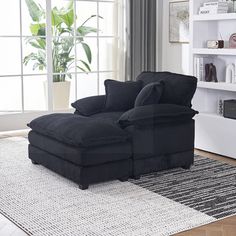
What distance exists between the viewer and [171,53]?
6988mm

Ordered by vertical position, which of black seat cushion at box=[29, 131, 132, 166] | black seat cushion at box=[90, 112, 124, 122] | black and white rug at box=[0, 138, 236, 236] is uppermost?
black seat cushion at box=[90, 112, 124, 122]

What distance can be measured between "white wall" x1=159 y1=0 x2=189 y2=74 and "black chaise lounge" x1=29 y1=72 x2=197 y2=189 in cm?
181

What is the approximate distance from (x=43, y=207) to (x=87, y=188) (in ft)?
1.70

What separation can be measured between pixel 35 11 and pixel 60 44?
564 millimetres

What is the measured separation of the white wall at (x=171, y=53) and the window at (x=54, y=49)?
64 cm

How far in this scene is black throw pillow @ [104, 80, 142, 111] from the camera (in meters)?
5.00

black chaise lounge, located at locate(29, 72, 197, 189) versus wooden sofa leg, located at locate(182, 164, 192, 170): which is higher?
black chaise lounge, located at locate(29, 72, 197, 189)

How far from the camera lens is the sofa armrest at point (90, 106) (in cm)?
500

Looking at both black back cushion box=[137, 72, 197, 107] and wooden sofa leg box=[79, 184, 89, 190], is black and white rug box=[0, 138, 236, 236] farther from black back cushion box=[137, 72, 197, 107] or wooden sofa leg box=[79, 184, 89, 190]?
black back cushion box=[137, 72, 197, 107]

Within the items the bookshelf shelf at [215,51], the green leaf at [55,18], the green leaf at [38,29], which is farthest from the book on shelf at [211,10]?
the green leaf at [38,29]

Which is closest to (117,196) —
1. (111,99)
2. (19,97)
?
(111,99)

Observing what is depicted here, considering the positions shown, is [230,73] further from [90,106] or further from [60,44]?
[60,44]

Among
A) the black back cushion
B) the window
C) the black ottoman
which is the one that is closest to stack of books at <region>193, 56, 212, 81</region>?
the black back cushion

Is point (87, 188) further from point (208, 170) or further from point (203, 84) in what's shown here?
point (203, 84)
